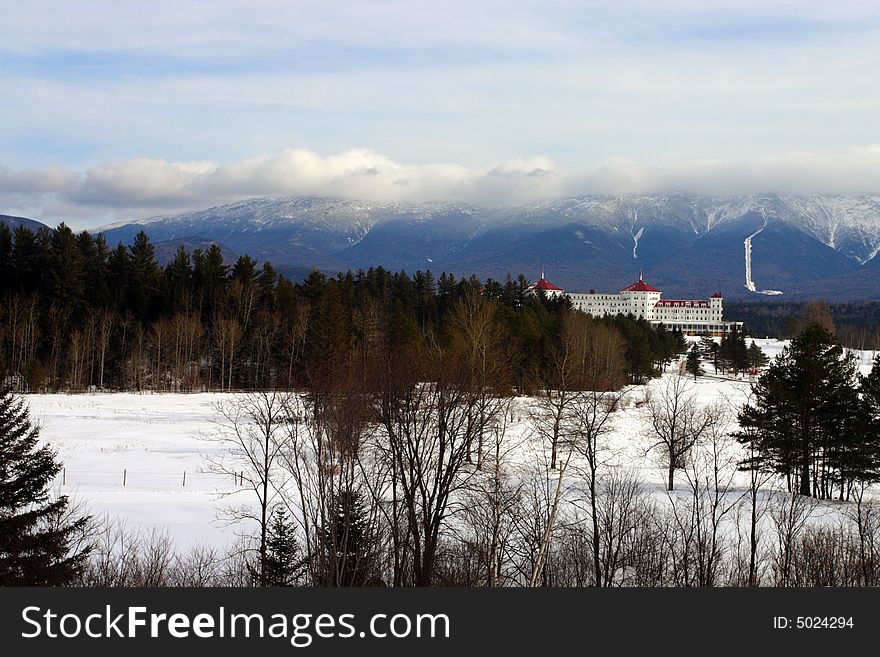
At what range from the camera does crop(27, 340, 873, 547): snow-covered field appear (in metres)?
28.3

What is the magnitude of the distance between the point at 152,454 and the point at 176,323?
3564 centimetres

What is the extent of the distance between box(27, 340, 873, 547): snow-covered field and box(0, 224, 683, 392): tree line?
29.9 feet

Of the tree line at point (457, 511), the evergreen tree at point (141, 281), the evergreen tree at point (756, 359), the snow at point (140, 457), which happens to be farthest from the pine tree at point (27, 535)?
the evergreen tree at point (756, 359)

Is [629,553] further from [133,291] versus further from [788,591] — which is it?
[133,291]

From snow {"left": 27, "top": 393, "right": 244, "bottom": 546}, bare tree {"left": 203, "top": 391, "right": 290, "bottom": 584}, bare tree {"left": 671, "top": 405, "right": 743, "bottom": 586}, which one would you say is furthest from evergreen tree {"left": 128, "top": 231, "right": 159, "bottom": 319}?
bare tree {"left": 671, "top": 405, "right": 743, "bottom": 586}

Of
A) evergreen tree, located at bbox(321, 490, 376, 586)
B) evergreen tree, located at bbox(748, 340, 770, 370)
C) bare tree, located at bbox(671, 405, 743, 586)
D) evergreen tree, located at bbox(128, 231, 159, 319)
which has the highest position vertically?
evergreen tree, located at bbox(128, 231, 159, 319)

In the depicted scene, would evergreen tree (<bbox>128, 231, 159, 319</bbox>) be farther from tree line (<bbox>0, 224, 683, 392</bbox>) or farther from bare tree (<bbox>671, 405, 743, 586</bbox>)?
bare tree (<bbox>671, 405, 743, 586</bbox>)

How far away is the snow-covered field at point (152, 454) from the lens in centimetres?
2831

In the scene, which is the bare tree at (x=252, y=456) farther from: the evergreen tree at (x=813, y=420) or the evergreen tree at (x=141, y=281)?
the evergreen tree at (x=141, y=281)

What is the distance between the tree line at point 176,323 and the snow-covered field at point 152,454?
913 centimetres

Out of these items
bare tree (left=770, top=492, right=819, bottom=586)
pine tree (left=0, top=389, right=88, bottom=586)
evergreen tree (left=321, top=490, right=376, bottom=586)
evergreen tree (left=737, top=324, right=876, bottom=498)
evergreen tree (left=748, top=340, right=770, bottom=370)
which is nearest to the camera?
pine tree (left=0, top=389, right=88, bottom=586)

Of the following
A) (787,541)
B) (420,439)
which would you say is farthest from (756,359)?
(420,439)

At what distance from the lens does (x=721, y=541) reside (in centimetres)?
2686

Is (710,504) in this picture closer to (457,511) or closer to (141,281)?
(457,511)
